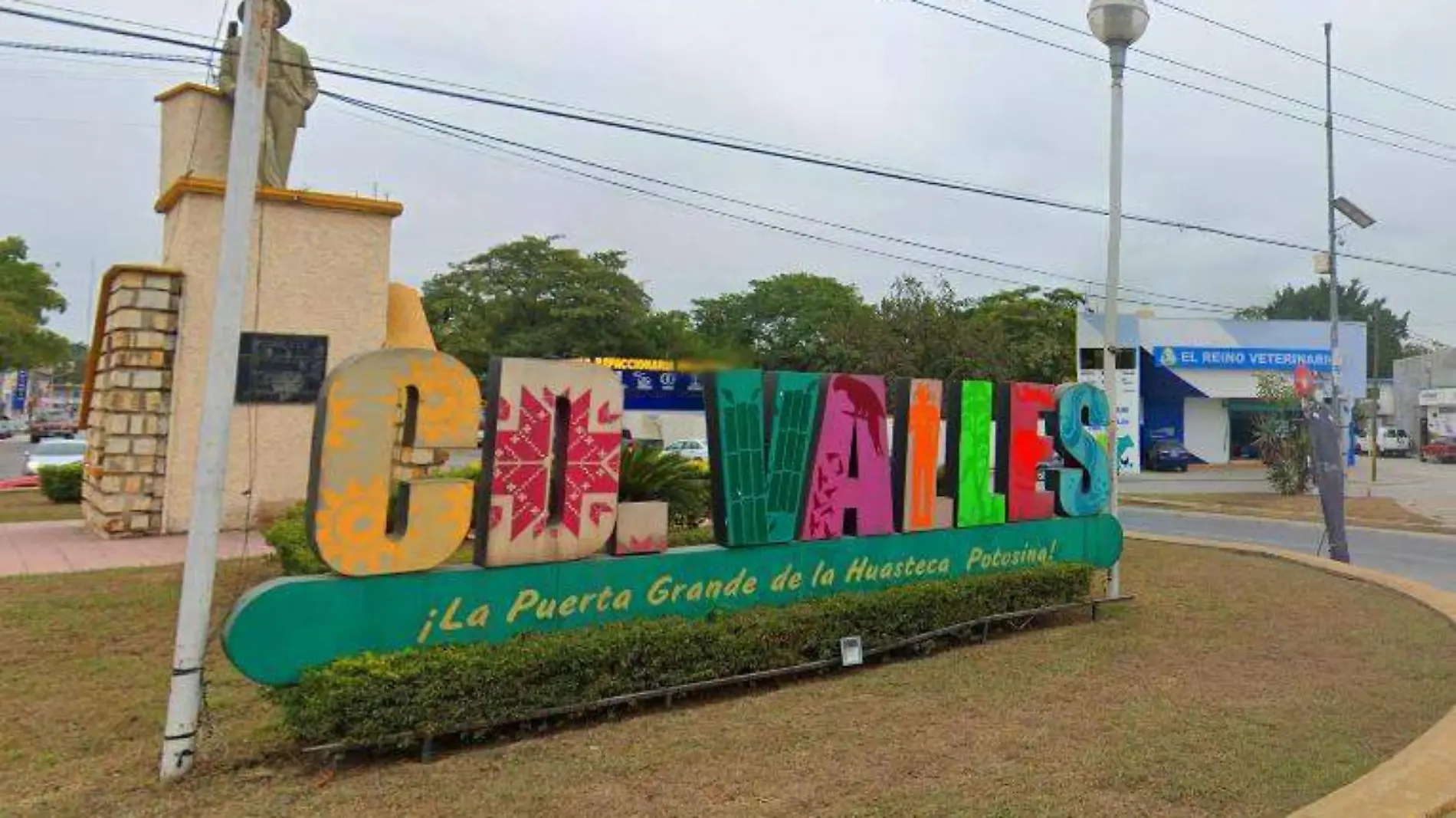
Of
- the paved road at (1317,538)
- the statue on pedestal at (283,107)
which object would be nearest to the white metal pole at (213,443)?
the statue on pedestal at (283,107)

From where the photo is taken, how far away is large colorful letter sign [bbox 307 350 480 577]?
4684mm

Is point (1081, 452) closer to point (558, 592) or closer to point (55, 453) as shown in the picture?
point (558, 592)

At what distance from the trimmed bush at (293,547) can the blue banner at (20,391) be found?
8316 cm

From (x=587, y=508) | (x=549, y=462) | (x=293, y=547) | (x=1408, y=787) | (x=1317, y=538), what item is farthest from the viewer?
(x=1317, y=538)

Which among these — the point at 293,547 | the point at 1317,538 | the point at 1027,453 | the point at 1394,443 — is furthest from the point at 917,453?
the point at 1394,443

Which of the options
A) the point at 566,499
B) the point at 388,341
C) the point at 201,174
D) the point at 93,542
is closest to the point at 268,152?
the point at 201,174

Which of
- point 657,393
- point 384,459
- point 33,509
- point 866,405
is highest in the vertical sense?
point 657,393

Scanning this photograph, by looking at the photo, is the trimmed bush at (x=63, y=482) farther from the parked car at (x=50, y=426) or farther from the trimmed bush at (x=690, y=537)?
the parked car at (x=50, y=426)

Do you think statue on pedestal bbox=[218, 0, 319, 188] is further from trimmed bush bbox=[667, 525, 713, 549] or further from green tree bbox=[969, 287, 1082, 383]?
green tree bbox=[969, 287, 1082, 383]

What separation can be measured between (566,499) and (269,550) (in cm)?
779

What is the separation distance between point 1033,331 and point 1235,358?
9.90 m

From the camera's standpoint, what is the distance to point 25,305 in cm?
3419

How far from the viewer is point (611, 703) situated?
17.4ft

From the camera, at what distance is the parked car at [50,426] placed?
50.7 meters
